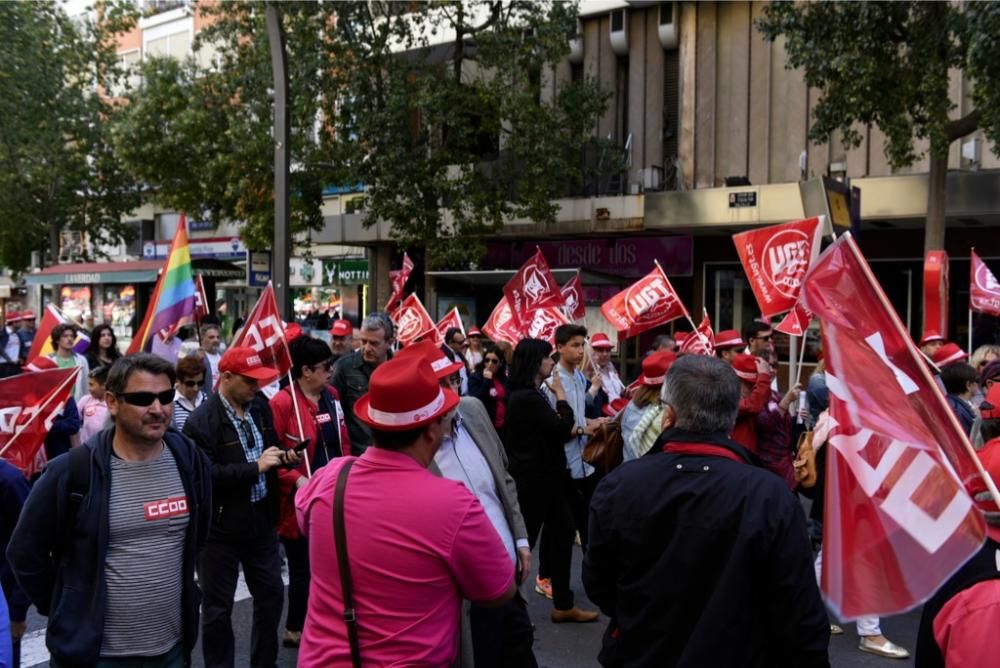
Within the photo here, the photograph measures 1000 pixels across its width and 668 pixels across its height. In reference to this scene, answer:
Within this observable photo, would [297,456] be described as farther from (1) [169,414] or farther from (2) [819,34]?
(2) [819,34]

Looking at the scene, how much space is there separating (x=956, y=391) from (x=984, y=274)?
478 cm

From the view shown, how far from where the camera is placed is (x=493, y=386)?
9008 millimetres

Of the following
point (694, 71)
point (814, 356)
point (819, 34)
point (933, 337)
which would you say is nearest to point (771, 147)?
point (694, 71)

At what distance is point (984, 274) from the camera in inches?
407

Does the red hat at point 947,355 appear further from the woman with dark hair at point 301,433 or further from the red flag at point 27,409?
the red flag at point 27,409

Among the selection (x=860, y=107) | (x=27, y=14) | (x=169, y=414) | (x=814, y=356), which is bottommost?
(x=814, y=356)

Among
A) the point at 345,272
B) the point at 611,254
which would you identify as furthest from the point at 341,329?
the point at 345,272

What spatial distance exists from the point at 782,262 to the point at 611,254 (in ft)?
38.8

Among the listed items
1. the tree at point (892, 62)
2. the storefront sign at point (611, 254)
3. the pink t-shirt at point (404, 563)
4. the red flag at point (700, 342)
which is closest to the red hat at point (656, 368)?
the pink t-shirt at point (404, 563)

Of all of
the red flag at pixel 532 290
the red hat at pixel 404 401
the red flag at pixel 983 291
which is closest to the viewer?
the red hat at pixel 404 401

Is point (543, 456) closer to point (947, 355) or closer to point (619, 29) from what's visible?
point (947, 355)

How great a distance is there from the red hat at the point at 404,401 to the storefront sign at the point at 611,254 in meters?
16.1

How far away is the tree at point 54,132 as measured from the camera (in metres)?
24.0

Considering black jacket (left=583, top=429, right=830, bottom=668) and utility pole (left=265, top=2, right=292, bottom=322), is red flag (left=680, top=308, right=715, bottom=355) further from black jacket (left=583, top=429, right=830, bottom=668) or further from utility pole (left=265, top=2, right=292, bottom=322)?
black jacket (left=583, top=429, right=830, bottom=668)
